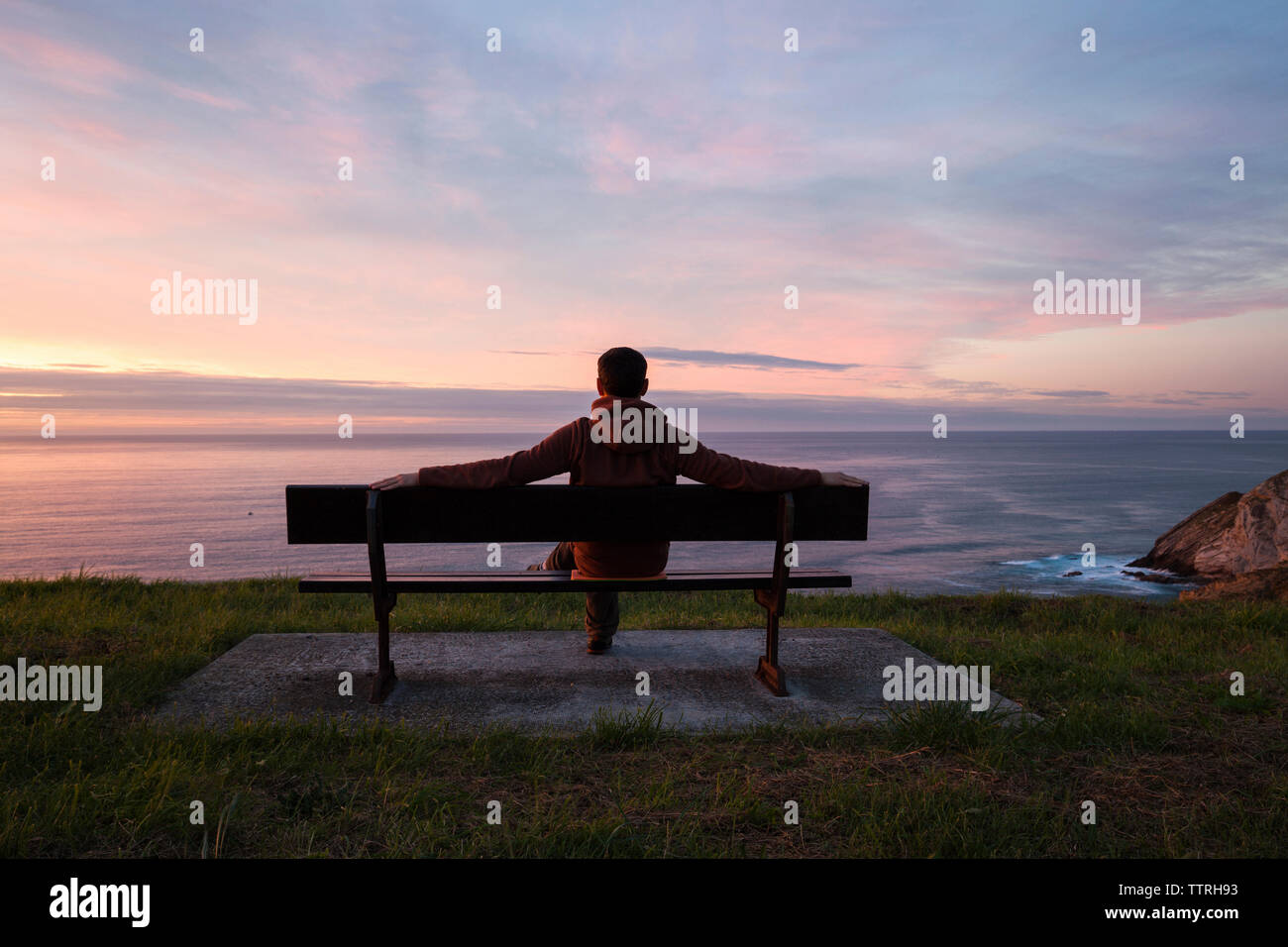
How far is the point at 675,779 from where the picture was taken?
307 cm

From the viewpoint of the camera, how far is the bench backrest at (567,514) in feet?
13.3

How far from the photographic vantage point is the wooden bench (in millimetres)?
4055

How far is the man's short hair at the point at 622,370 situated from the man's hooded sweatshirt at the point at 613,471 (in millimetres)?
69

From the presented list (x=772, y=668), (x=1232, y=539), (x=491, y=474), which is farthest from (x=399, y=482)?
(x=1232, y=539)

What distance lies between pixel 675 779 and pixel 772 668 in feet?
4.64

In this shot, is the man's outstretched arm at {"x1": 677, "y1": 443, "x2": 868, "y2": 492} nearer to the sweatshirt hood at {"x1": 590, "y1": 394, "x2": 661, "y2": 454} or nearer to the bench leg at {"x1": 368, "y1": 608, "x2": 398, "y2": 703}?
the sweatshirt hood at {"x1": 590, "y1": 394, "x2": 661, "y2": 454}

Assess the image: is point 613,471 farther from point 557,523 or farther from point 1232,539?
point 1232,539

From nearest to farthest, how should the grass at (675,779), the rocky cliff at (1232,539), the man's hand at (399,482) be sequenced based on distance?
1. the grass at (675,779)
2. the man's hand at (399,482)
3. the rocky cliff at (1232,539)

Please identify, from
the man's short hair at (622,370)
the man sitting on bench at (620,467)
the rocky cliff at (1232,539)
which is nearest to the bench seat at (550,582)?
the man sitting on bench at (620,467)

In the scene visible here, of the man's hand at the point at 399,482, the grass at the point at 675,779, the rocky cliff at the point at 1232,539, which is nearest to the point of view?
the grass at the point at 675,779

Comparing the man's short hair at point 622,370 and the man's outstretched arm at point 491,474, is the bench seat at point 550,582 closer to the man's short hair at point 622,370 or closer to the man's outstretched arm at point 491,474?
the man's outstretched arm at point 491,474

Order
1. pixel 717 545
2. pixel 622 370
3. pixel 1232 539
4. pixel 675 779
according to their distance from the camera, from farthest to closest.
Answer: pixel 717 545 < pixel 1232 539 < pixel 622 370 < pixel 675 779

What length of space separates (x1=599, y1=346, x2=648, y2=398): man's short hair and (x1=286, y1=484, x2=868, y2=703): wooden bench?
2.18ft
